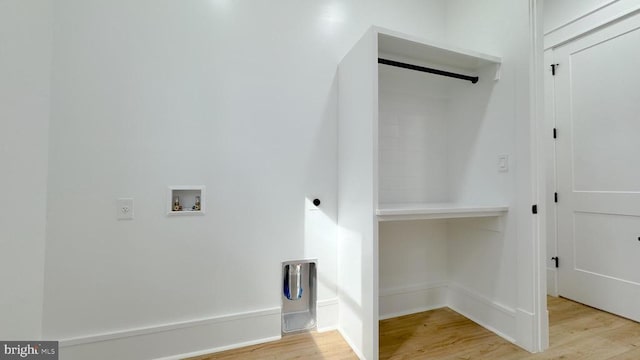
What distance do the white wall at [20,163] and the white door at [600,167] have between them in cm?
330

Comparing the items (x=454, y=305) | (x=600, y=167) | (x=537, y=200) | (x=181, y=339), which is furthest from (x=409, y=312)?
(x=600, y=167)

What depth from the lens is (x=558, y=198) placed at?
2.55 meters

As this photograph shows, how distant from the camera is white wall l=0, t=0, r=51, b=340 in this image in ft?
1.74

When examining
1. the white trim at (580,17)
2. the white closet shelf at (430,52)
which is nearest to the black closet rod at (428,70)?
the white closet shelf at (430,52)

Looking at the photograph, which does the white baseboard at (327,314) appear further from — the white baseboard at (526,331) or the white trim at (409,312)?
the white baseboard at (526,331)

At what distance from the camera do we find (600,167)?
2.25 metres

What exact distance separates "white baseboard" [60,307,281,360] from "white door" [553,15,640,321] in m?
2.59

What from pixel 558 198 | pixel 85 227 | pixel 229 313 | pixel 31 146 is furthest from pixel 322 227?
pixel 558 198

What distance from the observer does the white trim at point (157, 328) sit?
1479 mm

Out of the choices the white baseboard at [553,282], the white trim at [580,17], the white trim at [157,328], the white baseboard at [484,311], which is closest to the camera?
the white trim at [157,328]

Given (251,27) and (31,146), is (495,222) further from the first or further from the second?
(31,146)

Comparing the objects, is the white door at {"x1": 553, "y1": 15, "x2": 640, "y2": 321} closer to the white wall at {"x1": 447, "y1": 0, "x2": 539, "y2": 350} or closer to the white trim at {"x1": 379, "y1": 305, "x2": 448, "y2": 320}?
the white wall at {"x1": 447, "y1": 0, "x2": 539, "y2": 350}

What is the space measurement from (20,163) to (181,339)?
4.83 ft

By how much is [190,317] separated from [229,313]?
0.23 m
